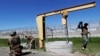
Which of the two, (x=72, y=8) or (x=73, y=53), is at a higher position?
(x=72, y=8)

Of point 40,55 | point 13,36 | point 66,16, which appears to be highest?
point 66,16

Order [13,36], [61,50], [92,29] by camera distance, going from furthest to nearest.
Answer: [92,29] < [61,50] < [13,36]

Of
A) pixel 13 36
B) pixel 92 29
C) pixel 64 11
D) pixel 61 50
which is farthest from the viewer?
pixel 92 29

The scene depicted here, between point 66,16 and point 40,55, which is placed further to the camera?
point 66,16

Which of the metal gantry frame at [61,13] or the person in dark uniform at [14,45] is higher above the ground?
the metal gantry frame at [61,13]

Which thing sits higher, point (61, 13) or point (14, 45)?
point (61, 13)

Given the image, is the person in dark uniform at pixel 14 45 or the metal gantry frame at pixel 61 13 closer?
the person in dark uniform at pixel 14 45

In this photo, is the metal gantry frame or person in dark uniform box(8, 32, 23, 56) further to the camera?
the metal gantry frame

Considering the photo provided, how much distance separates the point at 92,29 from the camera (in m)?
41.0

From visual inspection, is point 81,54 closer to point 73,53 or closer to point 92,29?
point 73,53

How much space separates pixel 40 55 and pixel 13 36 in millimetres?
1984

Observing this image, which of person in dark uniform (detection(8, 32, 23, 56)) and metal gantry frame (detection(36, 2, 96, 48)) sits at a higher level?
metal gantry frame (detection(36, 2, 96, 48))

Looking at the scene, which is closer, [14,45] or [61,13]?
[14,45]

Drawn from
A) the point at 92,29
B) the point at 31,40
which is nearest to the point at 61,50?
the point at 31,40
